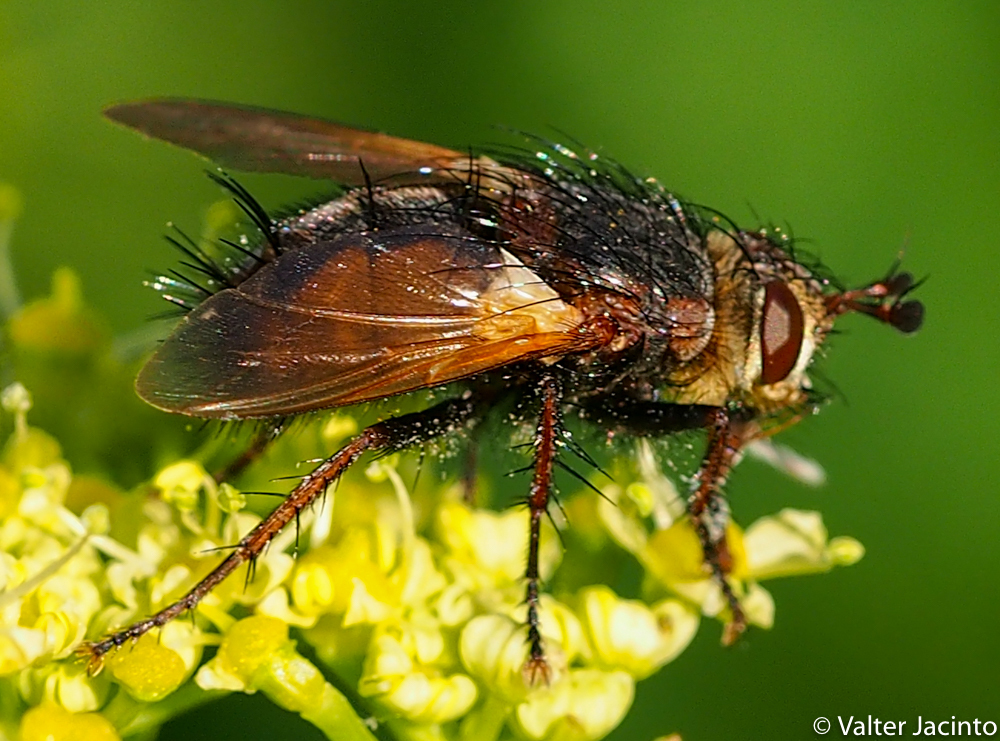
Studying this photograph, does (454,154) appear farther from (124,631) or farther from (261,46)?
(261,46)

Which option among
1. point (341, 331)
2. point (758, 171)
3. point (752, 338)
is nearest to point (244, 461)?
point (341, 331)

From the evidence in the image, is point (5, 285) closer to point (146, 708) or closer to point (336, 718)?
point (146, 708)

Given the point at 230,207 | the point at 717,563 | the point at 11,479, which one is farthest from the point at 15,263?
the point at 717,563

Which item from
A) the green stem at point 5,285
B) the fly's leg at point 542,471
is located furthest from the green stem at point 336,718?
the green stem at point 5,285

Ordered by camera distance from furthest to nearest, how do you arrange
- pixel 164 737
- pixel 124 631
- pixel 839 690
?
pixel 839 690 < pixel 164 737 < pixel 124 631

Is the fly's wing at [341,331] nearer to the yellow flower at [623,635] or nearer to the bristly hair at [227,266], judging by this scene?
the bristly hair at [227,266]

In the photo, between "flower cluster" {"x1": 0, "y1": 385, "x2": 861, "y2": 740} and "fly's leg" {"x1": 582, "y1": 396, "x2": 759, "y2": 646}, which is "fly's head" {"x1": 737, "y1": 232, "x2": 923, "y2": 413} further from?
"flower cluster" {"x1": 0, "y1": 385, "x2": 861, "y2": 740}
